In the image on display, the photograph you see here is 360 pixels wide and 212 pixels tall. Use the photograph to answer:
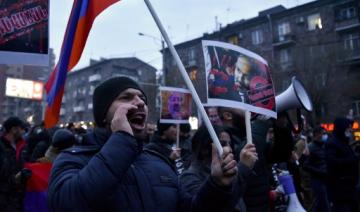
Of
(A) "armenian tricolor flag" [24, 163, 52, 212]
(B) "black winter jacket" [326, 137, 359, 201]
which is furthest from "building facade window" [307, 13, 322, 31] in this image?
(A) "armenian tricolor flag" [24, 163, 52, 212]

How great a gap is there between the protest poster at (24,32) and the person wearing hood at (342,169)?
4.47 metres

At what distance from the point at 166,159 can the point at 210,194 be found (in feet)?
1.30

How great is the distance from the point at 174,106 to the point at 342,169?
2706 millimetres

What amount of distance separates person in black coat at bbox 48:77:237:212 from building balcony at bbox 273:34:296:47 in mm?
30743

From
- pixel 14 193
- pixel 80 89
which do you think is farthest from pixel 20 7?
pixel 80 89

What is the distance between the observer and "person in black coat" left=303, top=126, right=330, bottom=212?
6.82 meters

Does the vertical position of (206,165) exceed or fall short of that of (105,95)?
it falls short

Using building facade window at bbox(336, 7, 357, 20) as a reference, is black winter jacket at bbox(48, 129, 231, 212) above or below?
below

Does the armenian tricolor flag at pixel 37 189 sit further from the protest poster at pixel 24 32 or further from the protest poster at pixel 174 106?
the protest poster at pixel 174 106

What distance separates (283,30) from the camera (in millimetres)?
33438

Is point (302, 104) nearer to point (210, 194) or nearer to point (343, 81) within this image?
point (210, 194)

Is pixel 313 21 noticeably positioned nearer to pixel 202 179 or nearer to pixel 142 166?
pixel 202 179

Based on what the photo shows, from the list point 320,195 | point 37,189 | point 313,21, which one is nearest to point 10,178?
point 37,189

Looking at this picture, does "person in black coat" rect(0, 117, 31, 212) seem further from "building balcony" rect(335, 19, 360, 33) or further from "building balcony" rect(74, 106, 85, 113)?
"building balcony" rect(74, 106, 85, 113)
